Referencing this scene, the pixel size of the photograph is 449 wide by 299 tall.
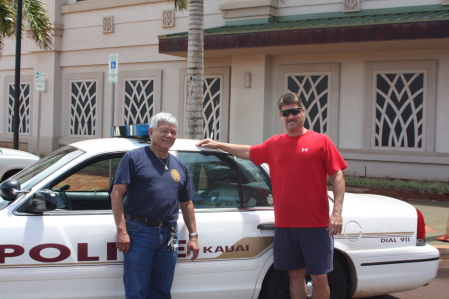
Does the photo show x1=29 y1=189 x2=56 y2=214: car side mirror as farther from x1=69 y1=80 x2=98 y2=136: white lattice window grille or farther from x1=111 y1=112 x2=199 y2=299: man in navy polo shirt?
x1=69 y1=80 x2=98 y2=136: white lattice window grille

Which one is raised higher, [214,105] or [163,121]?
[214,105]

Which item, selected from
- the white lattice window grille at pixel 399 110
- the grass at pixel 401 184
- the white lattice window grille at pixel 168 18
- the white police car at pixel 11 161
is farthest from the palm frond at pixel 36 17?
the grass at pixel 401 184

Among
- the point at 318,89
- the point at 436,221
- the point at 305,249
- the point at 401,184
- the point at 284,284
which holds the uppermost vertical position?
the point at 318,89

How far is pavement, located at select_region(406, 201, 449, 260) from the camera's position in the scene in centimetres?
732

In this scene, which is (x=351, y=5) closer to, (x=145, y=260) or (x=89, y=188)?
(x=89, y=188)

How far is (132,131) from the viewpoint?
14.2ft

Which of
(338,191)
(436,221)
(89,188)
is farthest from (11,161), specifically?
(436,221)

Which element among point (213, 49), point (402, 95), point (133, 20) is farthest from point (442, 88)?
point (133, 20)

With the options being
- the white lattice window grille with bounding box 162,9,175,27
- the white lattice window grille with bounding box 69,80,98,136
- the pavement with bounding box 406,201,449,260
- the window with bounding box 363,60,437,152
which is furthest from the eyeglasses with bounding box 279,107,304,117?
the white lattice window grille with bounding box 69,80,98,136

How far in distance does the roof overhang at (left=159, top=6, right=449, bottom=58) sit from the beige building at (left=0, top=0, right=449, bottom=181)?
2cm

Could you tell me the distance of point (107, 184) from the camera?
4797 millimetres

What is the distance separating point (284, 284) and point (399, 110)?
976cm

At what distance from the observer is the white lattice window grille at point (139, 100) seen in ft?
56.4

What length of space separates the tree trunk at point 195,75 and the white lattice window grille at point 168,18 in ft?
19.5
